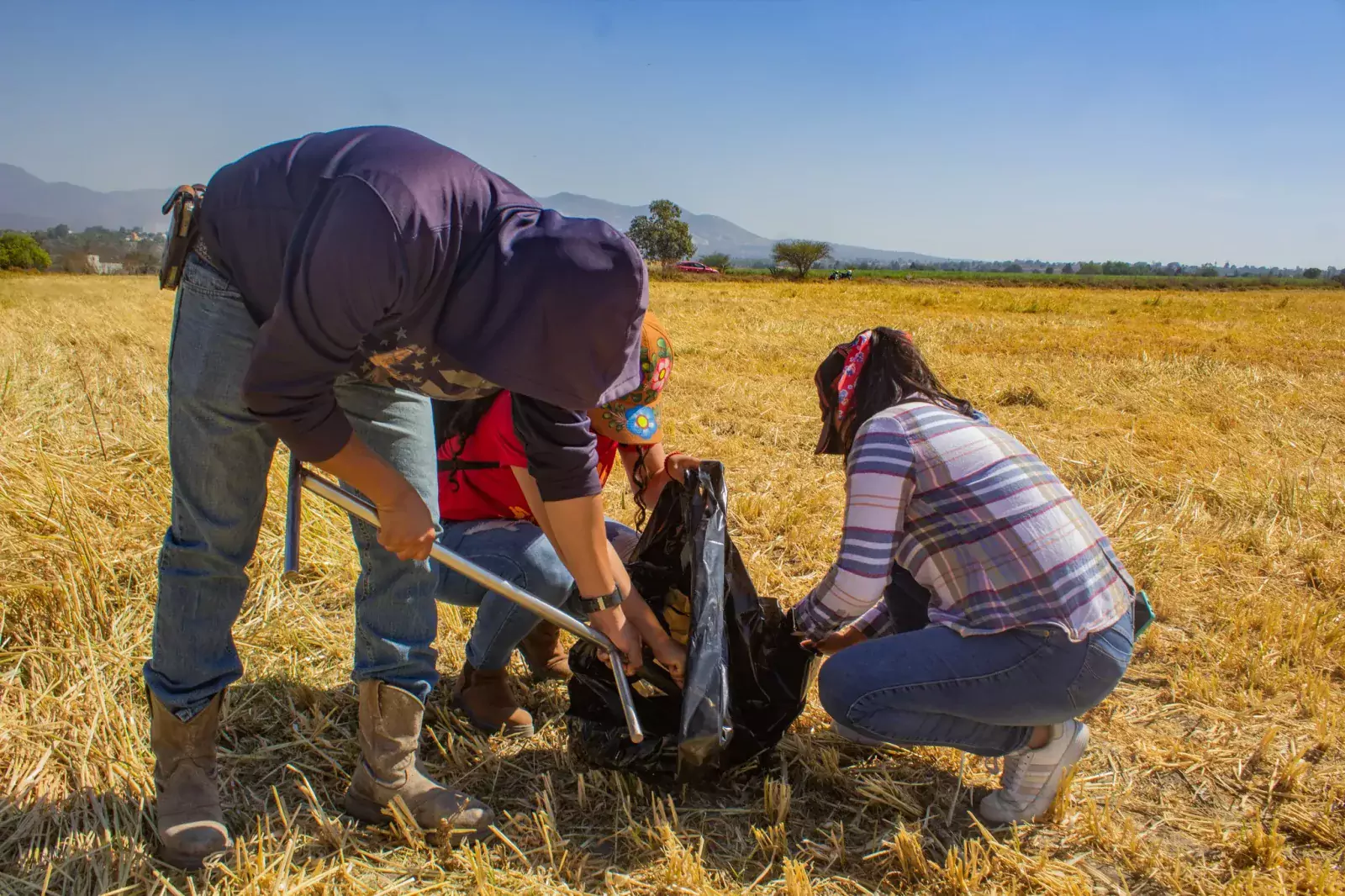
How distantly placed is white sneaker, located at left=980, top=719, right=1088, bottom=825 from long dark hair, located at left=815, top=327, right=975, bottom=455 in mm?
861

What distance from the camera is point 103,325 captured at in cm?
1183

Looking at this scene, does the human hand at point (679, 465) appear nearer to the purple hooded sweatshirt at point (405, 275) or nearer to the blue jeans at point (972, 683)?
the blue jeans at point (972, 683)

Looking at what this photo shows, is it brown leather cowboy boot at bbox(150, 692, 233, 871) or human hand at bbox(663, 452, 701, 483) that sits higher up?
human hand at bbox(663, 452, 701, 483)

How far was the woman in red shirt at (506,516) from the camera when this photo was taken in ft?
7.75

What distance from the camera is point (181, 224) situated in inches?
65.8

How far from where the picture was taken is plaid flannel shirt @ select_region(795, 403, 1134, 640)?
2.05m

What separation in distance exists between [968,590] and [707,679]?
0.68 m

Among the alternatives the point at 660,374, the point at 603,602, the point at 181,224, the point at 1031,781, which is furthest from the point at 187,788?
the point at 1031,781

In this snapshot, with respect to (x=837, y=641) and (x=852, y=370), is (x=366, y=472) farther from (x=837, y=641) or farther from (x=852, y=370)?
(x=837, y=641)

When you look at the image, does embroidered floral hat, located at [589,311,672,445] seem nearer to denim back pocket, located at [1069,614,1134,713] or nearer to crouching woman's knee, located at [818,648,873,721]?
crouching woman's knee, located at [818,648,873,721]

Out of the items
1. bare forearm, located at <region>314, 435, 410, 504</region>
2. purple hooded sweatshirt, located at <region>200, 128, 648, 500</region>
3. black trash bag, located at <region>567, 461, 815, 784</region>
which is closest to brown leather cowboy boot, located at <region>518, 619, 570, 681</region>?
black trash bag, located at <region>567, 461, 815, 784</region>

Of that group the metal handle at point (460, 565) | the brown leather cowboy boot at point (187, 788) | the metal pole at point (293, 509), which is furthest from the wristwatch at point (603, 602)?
the brown leather cowboy boot at point (187, 788)

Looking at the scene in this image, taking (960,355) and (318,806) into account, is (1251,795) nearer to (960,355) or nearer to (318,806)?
(318,806)

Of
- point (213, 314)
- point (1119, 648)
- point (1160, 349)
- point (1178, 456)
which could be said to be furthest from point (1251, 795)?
point (1160, 349)
